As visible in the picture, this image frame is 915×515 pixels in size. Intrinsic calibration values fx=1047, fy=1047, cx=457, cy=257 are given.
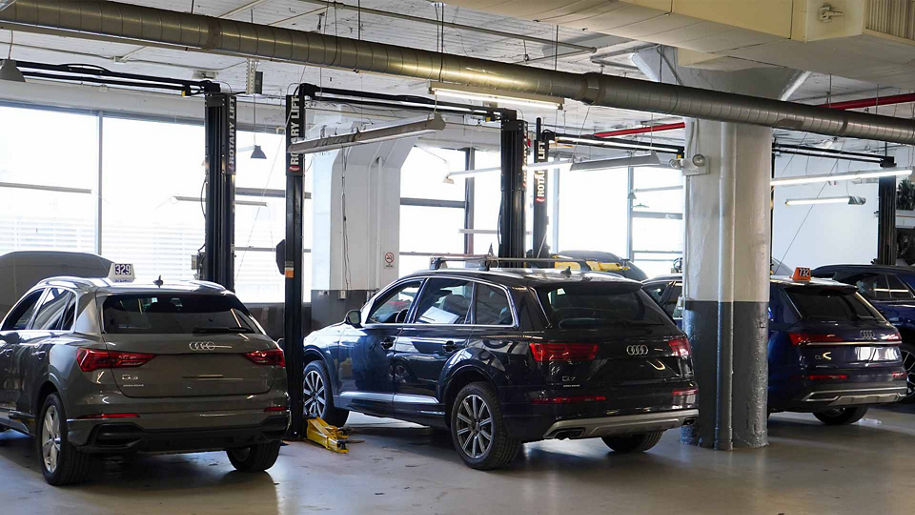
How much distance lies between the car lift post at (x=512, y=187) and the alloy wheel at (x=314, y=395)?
3247mm

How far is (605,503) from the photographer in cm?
723

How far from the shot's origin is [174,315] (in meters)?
7.54

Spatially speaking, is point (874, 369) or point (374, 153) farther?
point (374, 153)

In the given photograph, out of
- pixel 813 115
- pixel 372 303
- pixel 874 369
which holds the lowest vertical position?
pixel 874 369

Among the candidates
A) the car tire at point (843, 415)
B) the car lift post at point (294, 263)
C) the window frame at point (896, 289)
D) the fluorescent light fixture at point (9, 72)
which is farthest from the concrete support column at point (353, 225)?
Answer: the car tire at point (843, 415)

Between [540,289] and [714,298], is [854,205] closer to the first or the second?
[714,298]

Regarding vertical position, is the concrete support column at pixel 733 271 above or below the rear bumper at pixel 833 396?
above

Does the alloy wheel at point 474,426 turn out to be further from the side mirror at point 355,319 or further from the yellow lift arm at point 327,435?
the side mirror at point 355,319

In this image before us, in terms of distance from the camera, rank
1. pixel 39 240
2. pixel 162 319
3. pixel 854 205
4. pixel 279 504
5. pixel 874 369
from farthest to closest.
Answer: pixel 854 205, pixel 39 240, pixel 874 369, pixel 162 319, pixel 279 504

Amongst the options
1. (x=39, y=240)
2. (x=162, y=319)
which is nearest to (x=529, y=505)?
(x=162, y=319)

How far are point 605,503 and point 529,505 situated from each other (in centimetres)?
55

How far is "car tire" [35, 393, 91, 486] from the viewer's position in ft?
23.1

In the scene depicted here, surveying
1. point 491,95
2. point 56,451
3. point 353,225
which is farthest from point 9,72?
point 353,225

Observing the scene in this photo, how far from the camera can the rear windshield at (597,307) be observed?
26.8 feet
